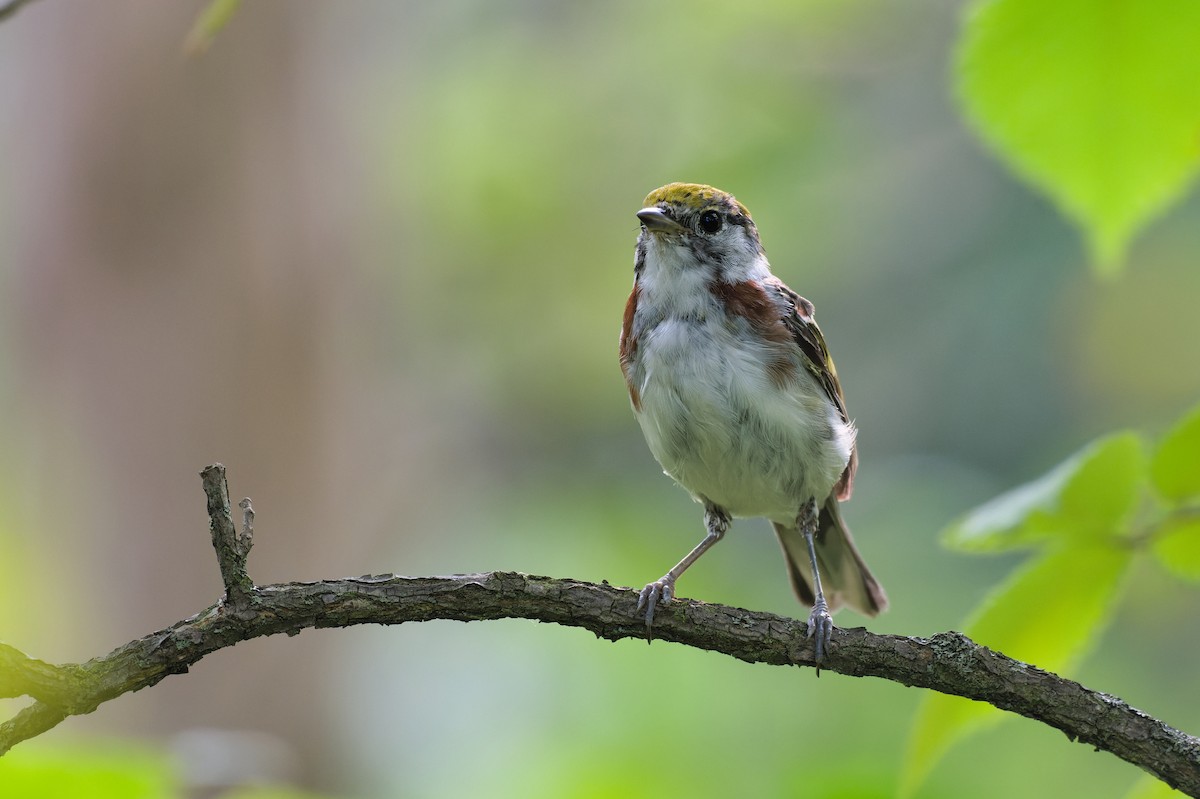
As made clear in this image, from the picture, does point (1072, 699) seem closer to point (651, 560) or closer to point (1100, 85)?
point (1100, 85)

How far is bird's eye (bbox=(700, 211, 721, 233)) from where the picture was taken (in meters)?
3.62

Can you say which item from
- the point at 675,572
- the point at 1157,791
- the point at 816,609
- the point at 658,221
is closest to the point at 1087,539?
the point at 1157,791

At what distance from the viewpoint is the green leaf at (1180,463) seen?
5.57 ft

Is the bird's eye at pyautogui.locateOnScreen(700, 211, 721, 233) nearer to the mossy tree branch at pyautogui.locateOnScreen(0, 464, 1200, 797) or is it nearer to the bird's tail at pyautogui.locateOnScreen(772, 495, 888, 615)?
the bird's tail at pyautogui.locateOnScreen(772, 495, 888, 615)

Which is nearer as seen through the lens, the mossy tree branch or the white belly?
the mossy tree branch

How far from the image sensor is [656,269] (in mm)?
3576

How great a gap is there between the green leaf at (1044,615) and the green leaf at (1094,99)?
61cm

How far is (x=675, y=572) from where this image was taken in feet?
9.95

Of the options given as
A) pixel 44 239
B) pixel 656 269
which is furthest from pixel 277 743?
pixel 656 269

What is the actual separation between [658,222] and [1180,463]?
6.68 ft

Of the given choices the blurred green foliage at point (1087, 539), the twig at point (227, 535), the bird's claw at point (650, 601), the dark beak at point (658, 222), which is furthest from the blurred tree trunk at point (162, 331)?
the blurred green foliage at point (1087, 539)

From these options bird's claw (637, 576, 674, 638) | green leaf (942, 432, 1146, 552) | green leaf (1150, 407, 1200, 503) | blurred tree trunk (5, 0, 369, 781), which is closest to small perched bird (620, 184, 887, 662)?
bird's claw (637, 576, 674, 638)

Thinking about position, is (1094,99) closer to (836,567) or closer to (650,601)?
(650,601)

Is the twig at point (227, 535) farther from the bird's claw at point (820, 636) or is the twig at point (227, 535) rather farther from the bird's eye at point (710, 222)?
the bird's eye at point (710, 222)
